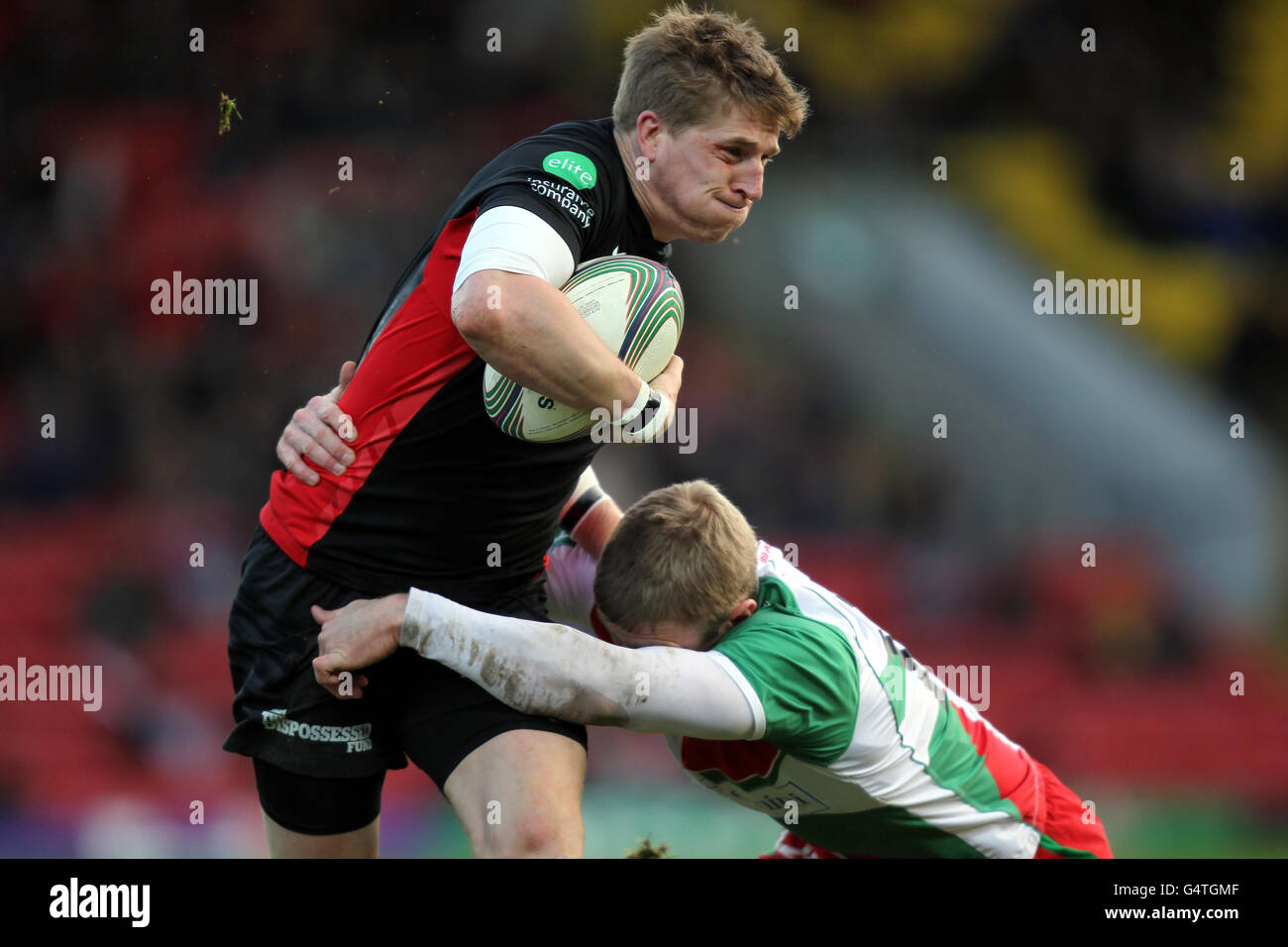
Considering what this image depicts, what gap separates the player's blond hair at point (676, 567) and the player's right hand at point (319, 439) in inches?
25.6

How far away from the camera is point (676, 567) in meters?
3.12

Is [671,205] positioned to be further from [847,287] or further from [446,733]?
[847,287]

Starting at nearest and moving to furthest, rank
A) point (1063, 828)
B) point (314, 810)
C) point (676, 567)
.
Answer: point (676, 567)
point (314, 810)
point (1063, 828)

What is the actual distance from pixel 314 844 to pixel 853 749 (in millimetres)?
1306

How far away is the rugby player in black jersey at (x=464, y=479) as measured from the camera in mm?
2959

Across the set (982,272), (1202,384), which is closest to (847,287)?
(982,272)

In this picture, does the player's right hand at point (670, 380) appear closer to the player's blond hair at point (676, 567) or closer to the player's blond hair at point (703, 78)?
the player's blond hair at point (676, 567)

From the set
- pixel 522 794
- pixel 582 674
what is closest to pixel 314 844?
pixel 522 794

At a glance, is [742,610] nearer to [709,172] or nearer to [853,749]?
[853,749]

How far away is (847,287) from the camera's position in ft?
33.1

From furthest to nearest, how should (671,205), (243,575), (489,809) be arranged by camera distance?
(243,575) → (671,205) → (489,809)

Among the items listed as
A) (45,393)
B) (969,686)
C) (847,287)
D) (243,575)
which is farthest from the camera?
(847,287)

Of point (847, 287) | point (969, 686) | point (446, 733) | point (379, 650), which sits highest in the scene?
point (847, 287)

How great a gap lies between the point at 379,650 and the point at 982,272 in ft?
26.9
